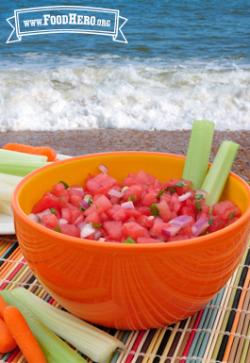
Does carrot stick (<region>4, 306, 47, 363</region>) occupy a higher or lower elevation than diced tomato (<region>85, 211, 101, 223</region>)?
lower

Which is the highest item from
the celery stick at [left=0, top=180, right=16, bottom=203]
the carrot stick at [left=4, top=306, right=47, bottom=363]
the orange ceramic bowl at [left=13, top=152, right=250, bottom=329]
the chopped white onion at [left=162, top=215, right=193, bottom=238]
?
the chopped white onion at [left=162, top=215, right=193, bottom=238]

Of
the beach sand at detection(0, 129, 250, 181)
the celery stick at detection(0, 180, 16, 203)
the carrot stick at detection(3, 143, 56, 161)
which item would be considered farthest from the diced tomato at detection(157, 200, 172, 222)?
the beach sand at detection(0, 129, 250, 181)

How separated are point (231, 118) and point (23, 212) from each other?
4.98 meters

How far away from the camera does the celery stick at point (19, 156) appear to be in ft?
4.28

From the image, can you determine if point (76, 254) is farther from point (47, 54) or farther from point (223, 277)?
point (47, 54)

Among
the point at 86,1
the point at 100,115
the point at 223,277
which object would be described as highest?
the point at 223,277

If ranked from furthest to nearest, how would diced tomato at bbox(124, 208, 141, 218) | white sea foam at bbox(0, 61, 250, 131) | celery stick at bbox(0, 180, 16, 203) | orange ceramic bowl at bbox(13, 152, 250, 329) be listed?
white sea foam at bbox(0, 61, 250, 131)
celery stick at bbox(0, 180, 16, 203)
diced tomato at bbox(124, 208, 141, 218)
orange ceramic bowl at bbox(13, 152, 250, 329)

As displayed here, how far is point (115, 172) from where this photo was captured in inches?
39.4

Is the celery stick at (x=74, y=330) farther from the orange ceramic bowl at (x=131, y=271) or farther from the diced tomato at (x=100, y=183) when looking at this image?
the diced tomato at (x=100, y=183)

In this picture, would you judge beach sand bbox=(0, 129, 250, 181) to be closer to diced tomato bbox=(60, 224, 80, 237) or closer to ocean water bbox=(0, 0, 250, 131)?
ocean water bbox=(0, 0, 250, 131)

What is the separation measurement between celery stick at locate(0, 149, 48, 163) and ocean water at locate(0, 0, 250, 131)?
4.07m

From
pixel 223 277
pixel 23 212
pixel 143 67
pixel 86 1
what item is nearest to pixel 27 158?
pixel 23 212

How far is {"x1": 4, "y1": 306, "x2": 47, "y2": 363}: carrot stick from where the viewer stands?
0.79 metres

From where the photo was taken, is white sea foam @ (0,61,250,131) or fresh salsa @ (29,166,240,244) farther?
white sea foam @ (0,61,250,131)
